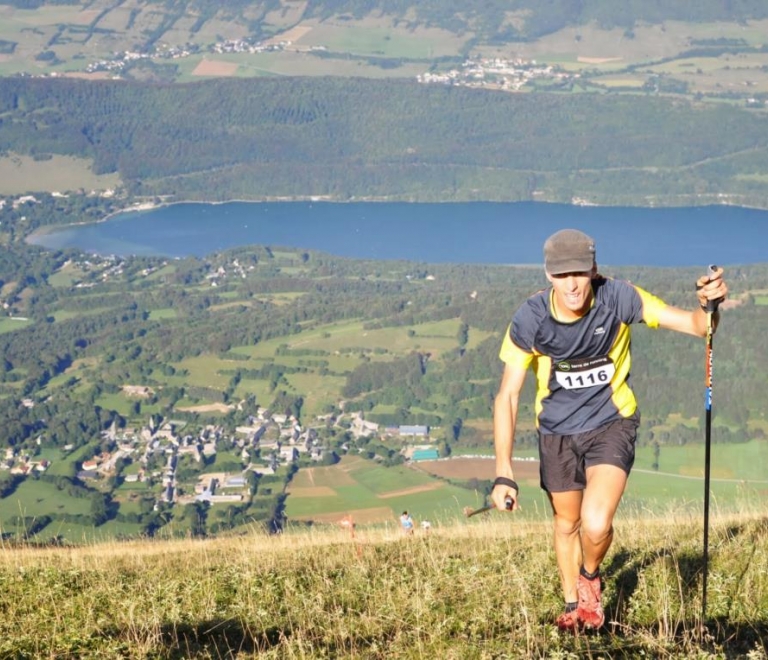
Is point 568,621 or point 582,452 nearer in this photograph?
point 568,621

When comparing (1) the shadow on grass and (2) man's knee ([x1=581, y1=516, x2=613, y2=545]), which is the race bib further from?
(1) the shadow on grass

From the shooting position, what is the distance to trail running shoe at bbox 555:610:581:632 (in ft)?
19.2

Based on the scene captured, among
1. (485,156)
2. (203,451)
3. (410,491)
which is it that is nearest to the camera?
(410,491)

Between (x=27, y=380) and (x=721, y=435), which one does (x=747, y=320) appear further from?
(x=27, y=380)

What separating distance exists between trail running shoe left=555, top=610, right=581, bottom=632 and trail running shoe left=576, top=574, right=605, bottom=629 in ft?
0.07

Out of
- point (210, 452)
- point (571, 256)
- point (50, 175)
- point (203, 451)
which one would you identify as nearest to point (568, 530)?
point (571, 256)

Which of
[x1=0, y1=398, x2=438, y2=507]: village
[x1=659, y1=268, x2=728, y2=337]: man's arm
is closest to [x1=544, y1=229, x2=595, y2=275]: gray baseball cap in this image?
[x1=659, y1=268, x2=728, y2=337]: man's arm

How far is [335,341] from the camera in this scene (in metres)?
83.5

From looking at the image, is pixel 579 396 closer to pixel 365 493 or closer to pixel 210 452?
pixel 365 493

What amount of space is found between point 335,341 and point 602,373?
77427 mm

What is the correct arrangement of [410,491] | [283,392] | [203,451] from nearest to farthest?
[410,491] < [203,451] < [283,392]

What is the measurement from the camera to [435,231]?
137 metres

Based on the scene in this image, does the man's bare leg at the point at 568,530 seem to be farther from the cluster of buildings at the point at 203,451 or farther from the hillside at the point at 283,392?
the cluster of buildings at the point at 203,451

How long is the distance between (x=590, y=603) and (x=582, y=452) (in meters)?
0.71
